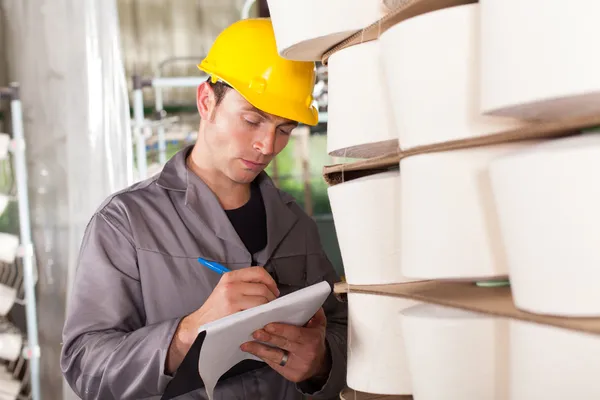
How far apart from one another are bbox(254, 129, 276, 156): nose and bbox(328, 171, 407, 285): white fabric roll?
19.4 inches

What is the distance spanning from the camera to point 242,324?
123cm

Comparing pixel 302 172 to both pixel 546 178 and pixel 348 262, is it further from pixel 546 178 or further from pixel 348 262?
pixel 546 178

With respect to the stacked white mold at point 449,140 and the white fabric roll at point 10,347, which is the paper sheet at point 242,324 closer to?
the stacked white mold at point 449,140

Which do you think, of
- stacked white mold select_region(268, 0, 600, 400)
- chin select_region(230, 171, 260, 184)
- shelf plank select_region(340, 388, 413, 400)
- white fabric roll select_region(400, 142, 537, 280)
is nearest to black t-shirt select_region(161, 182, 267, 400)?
chin select_region(230, 171, 260, 184)

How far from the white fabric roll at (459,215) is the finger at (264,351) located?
558 mm

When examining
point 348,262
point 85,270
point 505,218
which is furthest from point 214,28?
point 505,218

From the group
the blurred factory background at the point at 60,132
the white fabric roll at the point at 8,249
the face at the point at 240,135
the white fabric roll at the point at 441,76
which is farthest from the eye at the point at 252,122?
the white fabric roll at the point at 8,249

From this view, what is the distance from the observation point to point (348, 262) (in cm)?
121

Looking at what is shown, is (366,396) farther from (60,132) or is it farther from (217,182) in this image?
(60,132)

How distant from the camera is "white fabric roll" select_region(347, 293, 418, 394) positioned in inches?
45.1

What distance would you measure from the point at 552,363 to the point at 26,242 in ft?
9.01

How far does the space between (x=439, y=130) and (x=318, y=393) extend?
94cm

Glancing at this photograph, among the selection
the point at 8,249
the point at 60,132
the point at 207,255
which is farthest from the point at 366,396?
the point at 8,249

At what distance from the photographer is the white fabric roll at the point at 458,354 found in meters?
0.91
